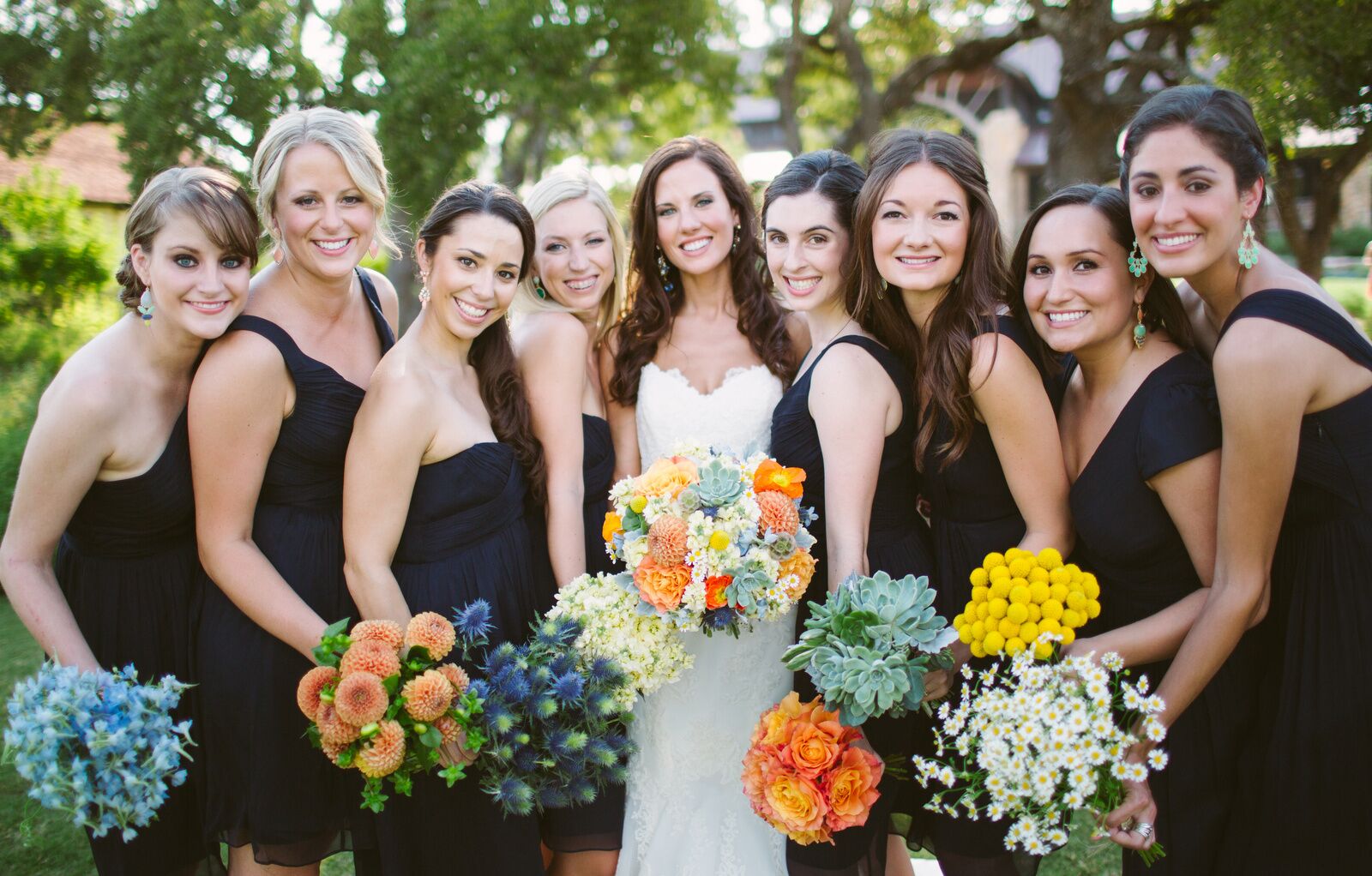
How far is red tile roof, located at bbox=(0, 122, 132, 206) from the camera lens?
963 inches

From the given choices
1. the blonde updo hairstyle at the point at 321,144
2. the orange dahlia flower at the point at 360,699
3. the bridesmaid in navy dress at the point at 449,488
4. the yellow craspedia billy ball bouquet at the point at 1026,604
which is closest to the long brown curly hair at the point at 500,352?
the bridesmaid in navy dress at the point at 449,488

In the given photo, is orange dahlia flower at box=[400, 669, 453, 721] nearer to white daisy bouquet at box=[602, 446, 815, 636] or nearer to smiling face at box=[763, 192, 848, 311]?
white daisy bouquet at box=[602, 446, 815, 636]

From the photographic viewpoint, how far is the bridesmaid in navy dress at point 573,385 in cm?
400

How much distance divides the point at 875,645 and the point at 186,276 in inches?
106

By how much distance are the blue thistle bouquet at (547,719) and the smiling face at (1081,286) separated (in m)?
2.00

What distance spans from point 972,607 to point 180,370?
2964 millimetres

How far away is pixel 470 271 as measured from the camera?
3.86 metres

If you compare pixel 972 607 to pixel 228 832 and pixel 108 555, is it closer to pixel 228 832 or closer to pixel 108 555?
pixel 228 832

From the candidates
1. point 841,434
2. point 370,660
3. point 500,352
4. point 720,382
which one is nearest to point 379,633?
point 370,660

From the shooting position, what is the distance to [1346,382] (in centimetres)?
307

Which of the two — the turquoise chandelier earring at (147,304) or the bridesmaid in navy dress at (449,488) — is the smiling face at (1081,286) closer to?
the bridesmaid in navy dress at (449,488)

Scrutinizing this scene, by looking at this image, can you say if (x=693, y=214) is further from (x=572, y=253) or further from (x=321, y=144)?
(x=321, y=144)

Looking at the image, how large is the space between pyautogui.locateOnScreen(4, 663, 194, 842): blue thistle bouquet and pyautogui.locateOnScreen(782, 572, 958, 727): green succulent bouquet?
1870 mm

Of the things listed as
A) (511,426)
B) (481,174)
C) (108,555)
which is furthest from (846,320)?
(481,174)
